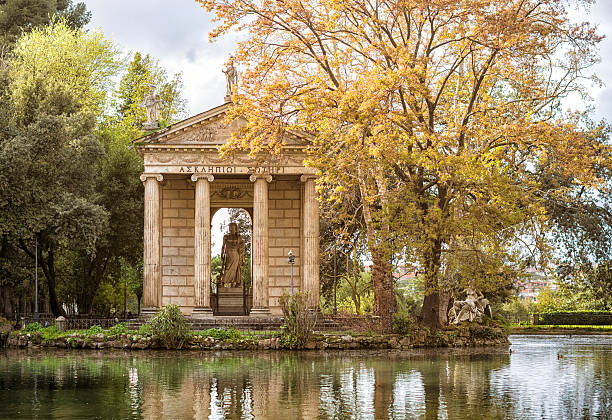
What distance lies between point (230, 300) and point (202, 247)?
14.5 feet

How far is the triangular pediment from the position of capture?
39.0 m

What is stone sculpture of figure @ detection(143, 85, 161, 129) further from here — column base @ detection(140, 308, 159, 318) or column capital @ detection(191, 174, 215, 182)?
column base @ detection(140, 308, 159, 318)

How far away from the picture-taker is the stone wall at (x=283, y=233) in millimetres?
41844

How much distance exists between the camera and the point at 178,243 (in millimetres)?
42375

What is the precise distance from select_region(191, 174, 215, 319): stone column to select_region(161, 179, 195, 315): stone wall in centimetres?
298

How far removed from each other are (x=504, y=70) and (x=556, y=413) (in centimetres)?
2113

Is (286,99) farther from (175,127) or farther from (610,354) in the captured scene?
(610,354)

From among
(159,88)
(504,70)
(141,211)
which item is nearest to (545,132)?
(504,70)

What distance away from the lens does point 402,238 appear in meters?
32.0

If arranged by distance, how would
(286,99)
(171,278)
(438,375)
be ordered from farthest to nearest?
1. (171,278)
2. (286,99)
3. (438,375)

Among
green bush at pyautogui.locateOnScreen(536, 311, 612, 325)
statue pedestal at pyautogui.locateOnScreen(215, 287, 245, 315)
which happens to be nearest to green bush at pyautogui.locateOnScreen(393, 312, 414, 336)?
statue pedestal at pyautogui.locateOnScreen(215, 287, 245, 315)

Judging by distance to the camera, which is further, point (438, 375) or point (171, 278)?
point (171, 278)

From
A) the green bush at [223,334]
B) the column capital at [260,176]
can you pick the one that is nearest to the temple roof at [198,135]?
the column capital at [260,176]

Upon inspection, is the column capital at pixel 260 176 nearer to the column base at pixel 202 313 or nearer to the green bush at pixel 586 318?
the column base at pixel 202 313
